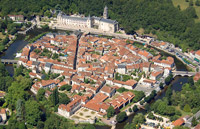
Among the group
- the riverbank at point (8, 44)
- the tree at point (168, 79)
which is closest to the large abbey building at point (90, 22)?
the riverbank at point (8, 44)

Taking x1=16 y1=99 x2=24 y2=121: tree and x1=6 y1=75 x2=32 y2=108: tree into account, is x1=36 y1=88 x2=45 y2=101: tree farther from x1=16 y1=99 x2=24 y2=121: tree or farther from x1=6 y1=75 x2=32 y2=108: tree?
x1=16 y1=99 x2=24 y2=121: tree

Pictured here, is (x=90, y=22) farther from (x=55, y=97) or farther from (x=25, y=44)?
(x=55, y=97)

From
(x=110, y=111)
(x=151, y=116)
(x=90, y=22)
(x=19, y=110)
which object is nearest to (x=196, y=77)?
(x=151, y=116)

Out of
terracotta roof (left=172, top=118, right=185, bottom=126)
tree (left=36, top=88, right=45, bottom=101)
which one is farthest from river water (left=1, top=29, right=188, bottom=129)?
tree (left=36, top=88, right=45, bottom=101)

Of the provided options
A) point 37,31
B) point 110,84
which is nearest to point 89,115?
point 110,84

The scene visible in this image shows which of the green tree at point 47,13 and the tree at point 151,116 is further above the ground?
the green tree at point 47,13

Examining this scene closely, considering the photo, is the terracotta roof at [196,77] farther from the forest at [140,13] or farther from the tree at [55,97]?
the tree at [55,97]

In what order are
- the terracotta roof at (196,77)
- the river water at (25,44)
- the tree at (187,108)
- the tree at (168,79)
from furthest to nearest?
the terracotta roof at (196,77)
the tree at (168,79)
the tree at (187,108)
the river water at (25,44)
